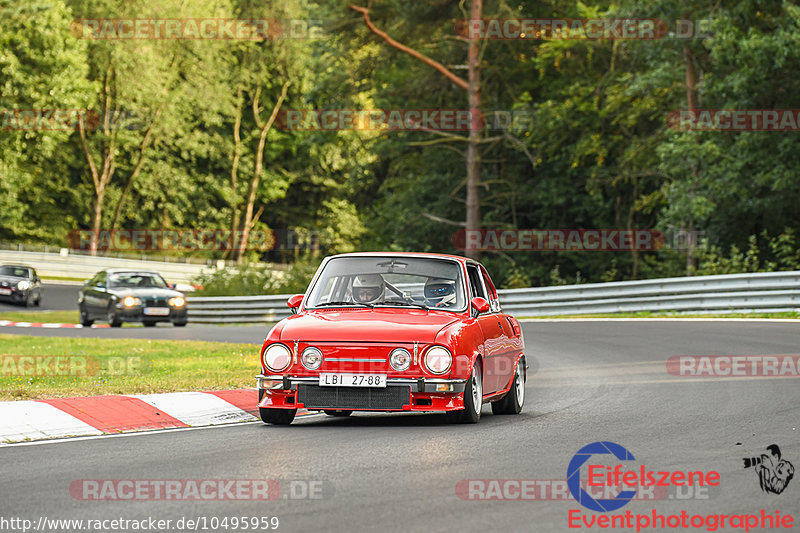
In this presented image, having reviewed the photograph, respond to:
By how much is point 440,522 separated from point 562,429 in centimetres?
381

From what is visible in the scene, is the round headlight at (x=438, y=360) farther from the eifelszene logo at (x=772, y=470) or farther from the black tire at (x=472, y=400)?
the eifelszene logo at (x=772, y=470)

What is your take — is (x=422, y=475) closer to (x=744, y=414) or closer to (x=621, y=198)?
(x=744, y=414)

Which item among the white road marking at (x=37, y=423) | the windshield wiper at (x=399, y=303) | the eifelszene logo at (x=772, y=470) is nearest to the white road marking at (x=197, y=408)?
the white road marking at (x=37, y=423)

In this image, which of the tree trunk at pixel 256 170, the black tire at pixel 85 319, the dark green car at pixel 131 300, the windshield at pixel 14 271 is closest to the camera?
the dark green car at pixel 131 300

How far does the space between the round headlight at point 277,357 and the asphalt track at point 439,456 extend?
1.76ft

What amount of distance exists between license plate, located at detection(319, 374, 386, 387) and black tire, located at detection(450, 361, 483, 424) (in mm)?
759

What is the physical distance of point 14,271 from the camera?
147 feet

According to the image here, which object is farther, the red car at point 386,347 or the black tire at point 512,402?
the black tire at point 512,402

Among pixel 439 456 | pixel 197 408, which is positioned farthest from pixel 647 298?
pixel 439 456

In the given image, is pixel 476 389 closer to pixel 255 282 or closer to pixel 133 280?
pixel 133 280

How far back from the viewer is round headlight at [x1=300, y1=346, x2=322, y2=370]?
9.77 meters

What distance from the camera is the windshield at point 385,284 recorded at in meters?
10.8

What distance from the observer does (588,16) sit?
36.8m

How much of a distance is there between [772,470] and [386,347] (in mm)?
3290
